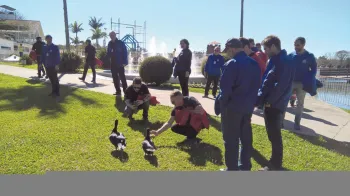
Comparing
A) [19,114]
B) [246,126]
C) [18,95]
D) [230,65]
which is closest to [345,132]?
[246,126]

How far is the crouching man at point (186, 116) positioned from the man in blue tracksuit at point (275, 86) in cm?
115

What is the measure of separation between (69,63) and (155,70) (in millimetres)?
6501

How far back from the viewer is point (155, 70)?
40.9 feet

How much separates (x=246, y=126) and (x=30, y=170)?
9.22 feet

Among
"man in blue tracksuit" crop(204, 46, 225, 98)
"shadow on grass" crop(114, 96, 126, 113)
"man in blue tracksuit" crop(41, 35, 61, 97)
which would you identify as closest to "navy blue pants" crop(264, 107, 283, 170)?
"shadow on grass" crop(114, 96, 126, 113)

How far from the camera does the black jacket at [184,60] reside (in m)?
7.62

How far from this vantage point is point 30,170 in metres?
3.98

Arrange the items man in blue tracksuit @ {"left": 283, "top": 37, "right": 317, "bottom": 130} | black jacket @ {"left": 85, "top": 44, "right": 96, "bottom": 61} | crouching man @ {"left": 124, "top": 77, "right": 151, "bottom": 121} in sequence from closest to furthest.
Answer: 1. man in blue tracksuit @ {"left": 283, "top": 37, "right": 317, "bottom": 130}
2. crouching man @ {"left": 124, "top": 77, "right": 151, "bottom": 121}
3. black jacket @ {"left": 85, "top": 44, "right": 96, "bottom": 61}

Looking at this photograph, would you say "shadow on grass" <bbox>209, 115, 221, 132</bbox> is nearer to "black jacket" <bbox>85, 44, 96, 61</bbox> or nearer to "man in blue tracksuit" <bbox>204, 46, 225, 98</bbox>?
"man in blue tracksuit" <bbox>204, 46, 225, 98</bbox>

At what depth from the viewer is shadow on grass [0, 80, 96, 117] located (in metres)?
7.53

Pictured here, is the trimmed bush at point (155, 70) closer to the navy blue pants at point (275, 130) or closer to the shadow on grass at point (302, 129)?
the shadow on grass at point (302, 129)

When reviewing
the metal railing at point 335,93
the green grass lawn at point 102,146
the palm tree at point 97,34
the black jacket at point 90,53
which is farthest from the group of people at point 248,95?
the palm tree at point 97,34

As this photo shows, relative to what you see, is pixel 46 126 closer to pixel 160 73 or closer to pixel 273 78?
pixel 273 78

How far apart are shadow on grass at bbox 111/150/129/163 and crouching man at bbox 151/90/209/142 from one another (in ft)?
2.00
